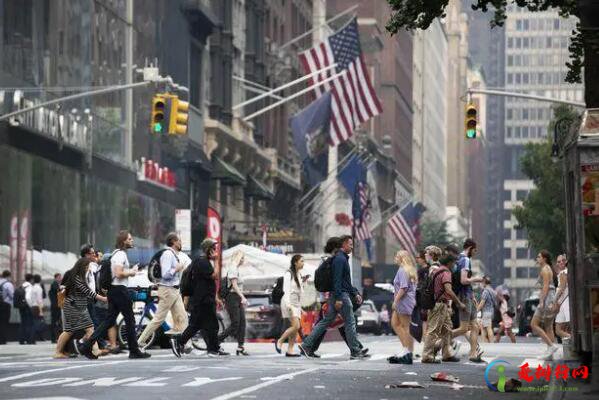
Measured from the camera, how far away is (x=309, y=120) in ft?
231

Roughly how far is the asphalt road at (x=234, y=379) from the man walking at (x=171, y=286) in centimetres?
112

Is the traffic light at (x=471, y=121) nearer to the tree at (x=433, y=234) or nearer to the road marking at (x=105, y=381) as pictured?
the road marking at (x=105, y=381)

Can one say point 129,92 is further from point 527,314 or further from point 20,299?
point 20,299

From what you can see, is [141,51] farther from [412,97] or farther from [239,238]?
[412,97]

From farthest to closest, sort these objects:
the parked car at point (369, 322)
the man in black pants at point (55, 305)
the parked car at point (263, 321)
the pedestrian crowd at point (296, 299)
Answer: the parked car at point (369, 322), the parked car at point (263, 321), the man in black pants at point (55, 305), the pedestrian crowd at point (296, 299)

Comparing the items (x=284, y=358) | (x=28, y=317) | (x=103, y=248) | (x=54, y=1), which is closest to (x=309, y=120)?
(x=103, y=248)

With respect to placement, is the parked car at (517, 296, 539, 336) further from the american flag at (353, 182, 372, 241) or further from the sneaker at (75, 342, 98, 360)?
the sneaker at (75, 342, 98, 360)

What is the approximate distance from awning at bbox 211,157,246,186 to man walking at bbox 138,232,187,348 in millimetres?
41361

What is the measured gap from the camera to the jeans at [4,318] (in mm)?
40625

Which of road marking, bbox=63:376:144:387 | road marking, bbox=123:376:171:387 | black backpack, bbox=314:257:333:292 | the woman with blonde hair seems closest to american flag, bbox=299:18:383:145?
black backpack, bbox=314:257:333:292

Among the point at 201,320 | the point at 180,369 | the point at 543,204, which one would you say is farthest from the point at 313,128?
the point at 180,369

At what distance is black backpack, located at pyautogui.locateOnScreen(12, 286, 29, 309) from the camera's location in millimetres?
41188

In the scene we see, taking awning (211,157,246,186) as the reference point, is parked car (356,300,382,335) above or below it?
below

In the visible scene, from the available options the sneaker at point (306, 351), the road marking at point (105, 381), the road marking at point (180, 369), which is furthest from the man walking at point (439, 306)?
the road marking at point (105, 381)
